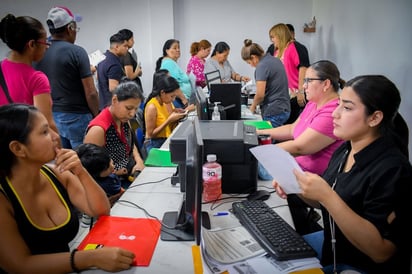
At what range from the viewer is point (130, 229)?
4.33 feet

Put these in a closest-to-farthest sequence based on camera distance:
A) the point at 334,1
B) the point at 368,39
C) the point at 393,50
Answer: the point at 393,50 → the point at 368,39 → the point at 334,1

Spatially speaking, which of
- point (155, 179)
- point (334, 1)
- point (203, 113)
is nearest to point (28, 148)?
point (155, 179)

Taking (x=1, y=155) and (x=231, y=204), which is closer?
(x=1, y=155)

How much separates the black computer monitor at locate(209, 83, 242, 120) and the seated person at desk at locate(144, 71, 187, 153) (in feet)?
1.15

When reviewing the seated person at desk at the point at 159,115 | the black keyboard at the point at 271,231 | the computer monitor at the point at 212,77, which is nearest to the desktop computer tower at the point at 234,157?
the black keyboard at the point at 271,231

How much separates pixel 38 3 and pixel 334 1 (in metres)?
4.67

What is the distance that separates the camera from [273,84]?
3.38 metres

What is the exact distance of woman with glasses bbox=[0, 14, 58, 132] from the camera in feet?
6.18

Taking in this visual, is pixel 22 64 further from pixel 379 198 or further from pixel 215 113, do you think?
pixel 379 198

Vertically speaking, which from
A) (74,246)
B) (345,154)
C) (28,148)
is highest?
(28,148)

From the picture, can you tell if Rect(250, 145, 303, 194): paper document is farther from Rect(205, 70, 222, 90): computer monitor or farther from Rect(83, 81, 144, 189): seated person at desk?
Rect(205, 70, 222, 90): computer monitor

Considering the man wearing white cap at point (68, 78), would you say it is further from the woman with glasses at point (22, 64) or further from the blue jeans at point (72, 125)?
the woman with glasses at point (22, 64)

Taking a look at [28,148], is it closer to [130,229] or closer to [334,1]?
[130,229]

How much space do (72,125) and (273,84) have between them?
6.31 ft
